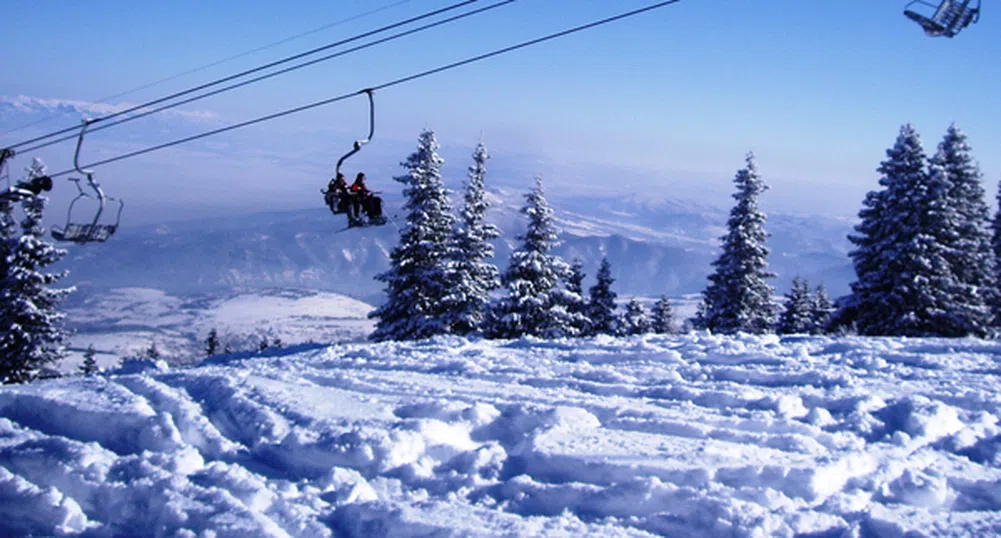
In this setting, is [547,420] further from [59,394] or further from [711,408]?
[59,394]

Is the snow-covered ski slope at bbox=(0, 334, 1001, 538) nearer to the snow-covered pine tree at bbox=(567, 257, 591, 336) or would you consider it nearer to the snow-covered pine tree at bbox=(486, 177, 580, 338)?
the snow-covered pine tree at bbox=(486, 177, 580, 338)

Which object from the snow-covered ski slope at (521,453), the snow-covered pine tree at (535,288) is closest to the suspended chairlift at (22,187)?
the snow-covered ski slope at (521,453)

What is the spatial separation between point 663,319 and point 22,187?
108ft

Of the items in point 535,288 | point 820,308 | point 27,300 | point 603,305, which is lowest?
point 27,300

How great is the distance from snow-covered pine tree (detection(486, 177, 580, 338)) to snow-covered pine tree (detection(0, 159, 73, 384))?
18984mm

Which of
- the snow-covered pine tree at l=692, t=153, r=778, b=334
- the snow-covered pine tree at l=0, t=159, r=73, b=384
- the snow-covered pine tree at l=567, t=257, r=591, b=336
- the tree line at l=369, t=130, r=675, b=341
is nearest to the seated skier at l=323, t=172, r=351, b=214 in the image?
the tree line at l=369, t=130, r=675, b=341

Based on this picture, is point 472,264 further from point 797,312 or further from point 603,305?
point 797,312

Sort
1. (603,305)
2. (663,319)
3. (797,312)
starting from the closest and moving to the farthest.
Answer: (603,305)
(797,312)
(663,319)

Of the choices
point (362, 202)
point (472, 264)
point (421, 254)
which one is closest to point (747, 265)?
point (472, 264)

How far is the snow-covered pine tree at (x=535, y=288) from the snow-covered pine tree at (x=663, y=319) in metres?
13.0

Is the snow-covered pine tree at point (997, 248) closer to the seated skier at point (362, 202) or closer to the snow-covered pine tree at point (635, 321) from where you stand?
the snow-covered pine tree at point (635, 321)

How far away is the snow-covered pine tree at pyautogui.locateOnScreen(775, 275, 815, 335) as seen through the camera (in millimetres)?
36562

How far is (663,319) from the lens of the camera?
40219mm

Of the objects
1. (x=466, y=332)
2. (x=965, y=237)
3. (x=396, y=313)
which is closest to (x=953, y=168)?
(x=965, y=237)
